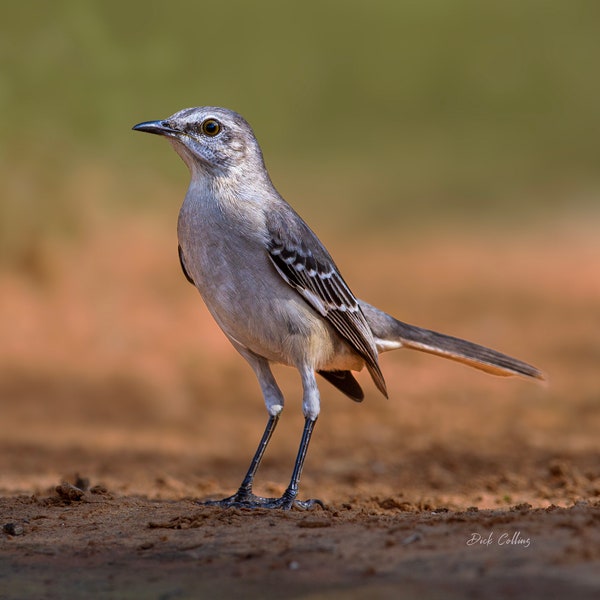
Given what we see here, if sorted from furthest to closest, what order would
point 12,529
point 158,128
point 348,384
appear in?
point 348,384 < point 158,128 < point 12,529

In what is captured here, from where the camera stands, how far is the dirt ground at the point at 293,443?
4.24 meters

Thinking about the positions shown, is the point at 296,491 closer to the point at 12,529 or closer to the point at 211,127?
the point at 12,529

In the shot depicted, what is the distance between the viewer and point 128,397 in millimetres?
13258

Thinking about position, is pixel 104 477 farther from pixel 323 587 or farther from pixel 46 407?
pixel 323 587

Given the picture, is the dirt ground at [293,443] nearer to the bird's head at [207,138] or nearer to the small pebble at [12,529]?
the small pebble at [12,529]

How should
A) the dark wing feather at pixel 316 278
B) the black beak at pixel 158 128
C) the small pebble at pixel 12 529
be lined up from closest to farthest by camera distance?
the small pebble at pixel 12 529 → the dark wing feather at pixel 316 278 → the black beak at pixel 158 128

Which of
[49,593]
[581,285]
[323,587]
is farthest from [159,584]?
[581,285]

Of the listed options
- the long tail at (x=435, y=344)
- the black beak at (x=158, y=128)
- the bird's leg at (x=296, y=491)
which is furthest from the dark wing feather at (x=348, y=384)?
the black beak at (x=158, y=128)

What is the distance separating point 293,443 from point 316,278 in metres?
5.12

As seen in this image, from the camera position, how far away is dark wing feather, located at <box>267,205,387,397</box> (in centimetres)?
619

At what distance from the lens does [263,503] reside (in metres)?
6.18

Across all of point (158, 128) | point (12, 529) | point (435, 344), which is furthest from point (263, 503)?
point (158, 128)

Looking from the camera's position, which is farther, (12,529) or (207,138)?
(207,138)

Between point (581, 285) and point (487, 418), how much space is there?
23.2ft
